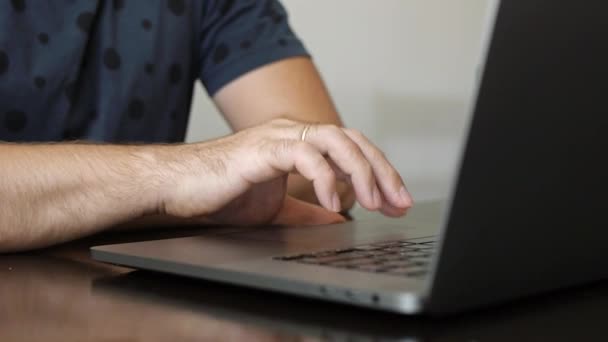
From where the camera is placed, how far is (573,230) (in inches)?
19.8

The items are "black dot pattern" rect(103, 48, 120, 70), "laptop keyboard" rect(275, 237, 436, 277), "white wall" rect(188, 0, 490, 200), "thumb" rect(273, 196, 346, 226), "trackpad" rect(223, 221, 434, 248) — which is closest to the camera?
"laptop keyboard" rect(275, 237, 436, 277)

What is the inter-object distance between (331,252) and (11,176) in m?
0.35

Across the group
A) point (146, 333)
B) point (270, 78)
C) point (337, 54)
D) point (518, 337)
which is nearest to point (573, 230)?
point (518, 337)

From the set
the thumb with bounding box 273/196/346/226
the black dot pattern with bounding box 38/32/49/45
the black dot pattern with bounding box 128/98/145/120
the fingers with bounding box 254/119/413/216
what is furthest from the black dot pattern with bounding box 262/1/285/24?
the fingers with bounding box 254/119/413/216

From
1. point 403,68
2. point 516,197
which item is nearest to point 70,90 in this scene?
point 516,197

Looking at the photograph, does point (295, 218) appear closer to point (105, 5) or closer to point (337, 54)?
point (105, 5)

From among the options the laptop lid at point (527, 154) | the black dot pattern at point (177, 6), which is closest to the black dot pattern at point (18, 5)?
the black dot pattern at point (177, 6)

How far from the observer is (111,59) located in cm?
129

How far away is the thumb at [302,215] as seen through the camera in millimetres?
936

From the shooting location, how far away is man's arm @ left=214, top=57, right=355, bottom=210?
4.33 feet

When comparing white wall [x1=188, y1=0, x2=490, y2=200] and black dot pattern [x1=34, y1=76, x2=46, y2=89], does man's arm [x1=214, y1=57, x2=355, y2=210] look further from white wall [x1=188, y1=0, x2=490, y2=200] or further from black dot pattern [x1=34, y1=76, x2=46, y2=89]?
white wall [x1=188, y1=0, x2=490, y2=200]

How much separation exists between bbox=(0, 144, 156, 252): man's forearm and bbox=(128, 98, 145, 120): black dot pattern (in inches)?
19.2

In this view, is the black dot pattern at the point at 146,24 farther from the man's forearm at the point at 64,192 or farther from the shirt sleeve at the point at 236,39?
the man's forearm at the point at 64,192

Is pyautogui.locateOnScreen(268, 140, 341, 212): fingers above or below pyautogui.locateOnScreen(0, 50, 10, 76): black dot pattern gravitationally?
above
